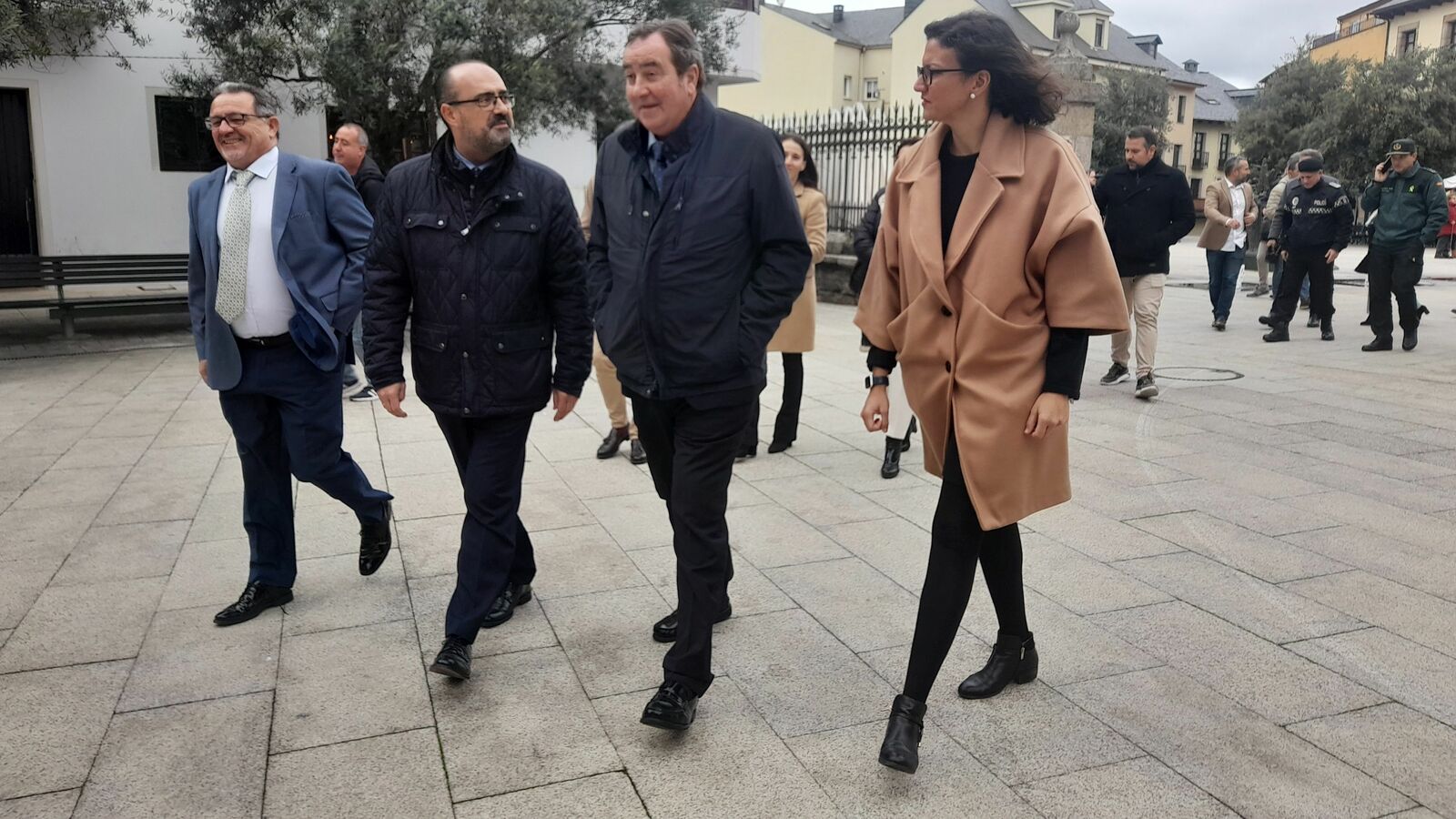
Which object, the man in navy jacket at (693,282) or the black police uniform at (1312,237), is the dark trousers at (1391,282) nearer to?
the black police uniform at (1312,237)

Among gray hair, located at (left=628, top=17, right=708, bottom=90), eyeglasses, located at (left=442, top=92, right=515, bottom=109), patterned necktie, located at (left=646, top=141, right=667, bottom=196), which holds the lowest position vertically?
patterned necktie, located at (left=646, top=141, right=667, bottom=196)

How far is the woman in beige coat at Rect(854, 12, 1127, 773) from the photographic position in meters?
2.90

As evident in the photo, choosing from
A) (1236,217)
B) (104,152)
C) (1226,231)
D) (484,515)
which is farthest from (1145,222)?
(104,152)

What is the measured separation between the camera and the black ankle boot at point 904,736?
289 cm

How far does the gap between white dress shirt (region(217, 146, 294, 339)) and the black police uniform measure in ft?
34.4

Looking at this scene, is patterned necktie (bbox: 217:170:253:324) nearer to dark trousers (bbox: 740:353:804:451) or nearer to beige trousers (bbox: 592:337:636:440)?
beige trousers (bbox: 592:337:636:440)

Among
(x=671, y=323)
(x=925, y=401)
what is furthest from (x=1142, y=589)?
(x=671, y=323)

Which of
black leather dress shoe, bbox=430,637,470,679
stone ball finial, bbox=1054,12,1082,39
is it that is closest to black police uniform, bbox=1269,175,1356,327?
stone ball finial, bbox=1054,12,1082,39

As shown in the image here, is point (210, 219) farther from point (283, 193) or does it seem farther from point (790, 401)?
point (790, 401)

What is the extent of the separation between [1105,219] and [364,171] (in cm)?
564

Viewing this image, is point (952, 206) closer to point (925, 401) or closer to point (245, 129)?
point (925, 401)

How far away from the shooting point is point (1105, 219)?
28.5 ft

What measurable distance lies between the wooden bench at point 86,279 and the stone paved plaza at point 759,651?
535 centimetres

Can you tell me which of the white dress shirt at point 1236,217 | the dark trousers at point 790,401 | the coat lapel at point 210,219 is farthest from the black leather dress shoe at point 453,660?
the white dress shirt at point 1236,217
